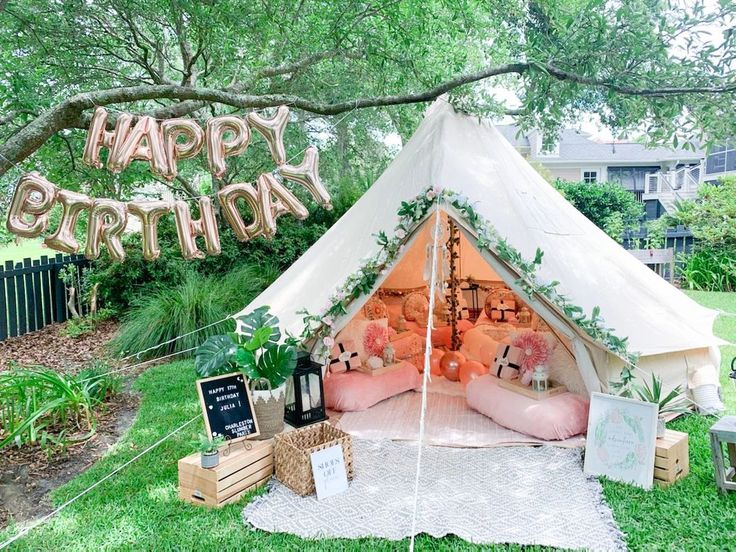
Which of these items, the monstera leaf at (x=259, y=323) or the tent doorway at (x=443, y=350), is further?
the tent doorway at (x=443, y=350)

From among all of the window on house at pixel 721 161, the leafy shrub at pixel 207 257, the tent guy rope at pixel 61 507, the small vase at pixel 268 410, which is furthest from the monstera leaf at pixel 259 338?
the window on house at pixel 721 161

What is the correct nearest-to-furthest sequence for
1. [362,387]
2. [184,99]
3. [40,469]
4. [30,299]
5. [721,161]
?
[40,469]
[184,99]
[362,387]
[30,299]
[721,161]

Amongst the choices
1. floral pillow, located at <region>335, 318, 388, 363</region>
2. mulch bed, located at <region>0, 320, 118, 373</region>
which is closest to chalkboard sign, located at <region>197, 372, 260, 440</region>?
floral pillow, located at <region>335, 318, 388, 363</region>

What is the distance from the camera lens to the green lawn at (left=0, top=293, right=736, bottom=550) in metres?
2.38

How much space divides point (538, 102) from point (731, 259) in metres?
6.42

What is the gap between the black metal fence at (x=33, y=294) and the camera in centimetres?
639

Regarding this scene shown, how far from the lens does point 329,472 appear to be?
2.86 m

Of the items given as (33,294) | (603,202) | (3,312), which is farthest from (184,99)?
(603,202)

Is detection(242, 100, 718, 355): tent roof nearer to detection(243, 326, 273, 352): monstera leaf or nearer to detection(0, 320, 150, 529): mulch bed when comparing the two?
detection(243, 326, 273, 352): monstera leaf

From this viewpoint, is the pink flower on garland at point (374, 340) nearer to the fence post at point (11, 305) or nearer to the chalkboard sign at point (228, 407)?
the chalkboard sign at point (228, 407)

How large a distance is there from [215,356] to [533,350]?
7.46 feet

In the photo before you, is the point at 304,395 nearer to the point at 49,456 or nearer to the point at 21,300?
the point at 49,456

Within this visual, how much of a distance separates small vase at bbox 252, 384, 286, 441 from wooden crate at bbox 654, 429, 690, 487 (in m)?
2.22

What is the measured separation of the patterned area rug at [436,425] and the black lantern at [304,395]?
41 cm
